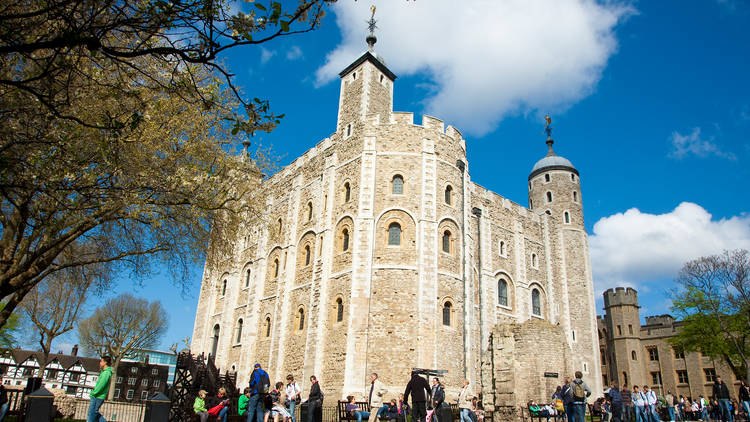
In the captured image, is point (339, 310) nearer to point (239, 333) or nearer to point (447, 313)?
point (447, 313)

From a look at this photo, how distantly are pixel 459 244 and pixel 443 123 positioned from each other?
226 inches

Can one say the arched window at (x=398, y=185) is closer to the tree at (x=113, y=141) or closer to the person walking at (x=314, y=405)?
→ the tree at (x=113, y=141)

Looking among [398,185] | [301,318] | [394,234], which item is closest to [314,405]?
[394,234]

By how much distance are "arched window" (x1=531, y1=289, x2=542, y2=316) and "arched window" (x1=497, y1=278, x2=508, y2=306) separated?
2447 millimetres

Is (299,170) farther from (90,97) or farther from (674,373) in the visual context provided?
(674,373)

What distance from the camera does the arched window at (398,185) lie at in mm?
21578

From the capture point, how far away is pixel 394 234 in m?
20.9

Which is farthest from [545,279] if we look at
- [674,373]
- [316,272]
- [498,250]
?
[674,373]

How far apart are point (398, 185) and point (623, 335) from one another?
30.2 meters

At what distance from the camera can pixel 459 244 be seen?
71.7ft

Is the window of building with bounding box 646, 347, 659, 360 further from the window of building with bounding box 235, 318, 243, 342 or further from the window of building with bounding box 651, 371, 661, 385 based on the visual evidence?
Answer: the window of building with bounding box 235, 318, 243, 342

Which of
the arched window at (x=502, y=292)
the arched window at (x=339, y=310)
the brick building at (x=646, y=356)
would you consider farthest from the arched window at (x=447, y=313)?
the brick building at (x=646, y=356)

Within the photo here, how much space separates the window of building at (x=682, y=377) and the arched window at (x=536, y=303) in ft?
68.5

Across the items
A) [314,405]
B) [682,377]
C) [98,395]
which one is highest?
[682,377]
